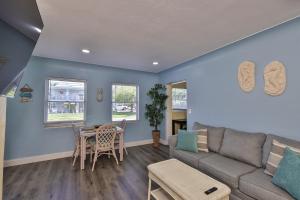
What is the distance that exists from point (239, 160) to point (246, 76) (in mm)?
1449

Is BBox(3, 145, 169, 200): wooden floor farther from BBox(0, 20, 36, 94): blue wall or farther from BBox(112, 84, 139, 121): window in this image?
BBox(0, 20, 36, 94): blue wall

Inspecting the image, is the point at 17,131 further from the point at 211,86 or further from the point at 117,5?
the point at 211,86

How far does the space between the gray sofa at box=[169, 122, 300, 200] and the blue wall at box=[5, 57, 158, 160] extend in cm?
262

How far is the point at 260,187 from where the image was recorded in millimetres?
1623

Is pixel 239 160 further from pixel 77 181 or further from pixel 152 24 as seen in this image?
pixel 77 181

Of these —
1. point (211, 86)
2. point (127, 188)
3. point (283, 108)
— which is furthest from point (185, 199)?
point (211, 86)

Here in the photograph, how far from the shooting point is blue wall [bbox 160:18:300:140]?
2.05 m

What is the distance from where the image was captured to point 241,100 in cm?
266

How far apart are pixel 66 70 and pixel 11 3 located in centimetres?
390

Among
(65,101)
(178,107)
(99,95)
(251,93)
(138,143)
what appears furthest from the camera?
(178,107)

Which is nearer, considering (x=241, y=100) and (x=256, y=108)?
(x=256, y=108)

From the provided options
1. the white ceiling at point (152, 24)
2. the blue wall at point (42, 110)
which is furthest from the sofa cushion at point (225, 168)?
the blue wall at point (42, 110)

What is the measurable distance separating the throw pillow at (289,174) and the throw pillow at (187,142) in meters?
1.25

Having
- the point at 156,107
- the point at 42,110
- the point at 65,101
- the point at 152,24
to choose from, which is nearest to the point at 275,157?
the point at 152,24
